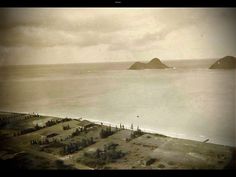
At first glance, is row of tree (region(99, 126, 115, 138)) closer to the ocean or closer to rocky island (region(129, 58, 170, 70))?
the ocean

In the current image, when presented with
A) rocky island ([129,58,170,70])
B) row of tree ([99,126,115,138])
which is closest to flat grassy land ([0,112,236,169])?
row of tree ([99,126,115,138])

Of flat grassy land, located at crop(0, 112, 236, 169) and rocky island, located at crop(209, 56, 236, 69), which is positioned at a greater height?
rocky island, located at crop(209, 56, 236, 69)

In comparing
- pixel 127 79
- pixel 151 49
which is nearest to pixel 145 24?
pixel 151 49

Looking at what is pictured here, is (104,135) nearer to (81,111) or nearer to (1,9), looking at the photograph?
(81,111)
